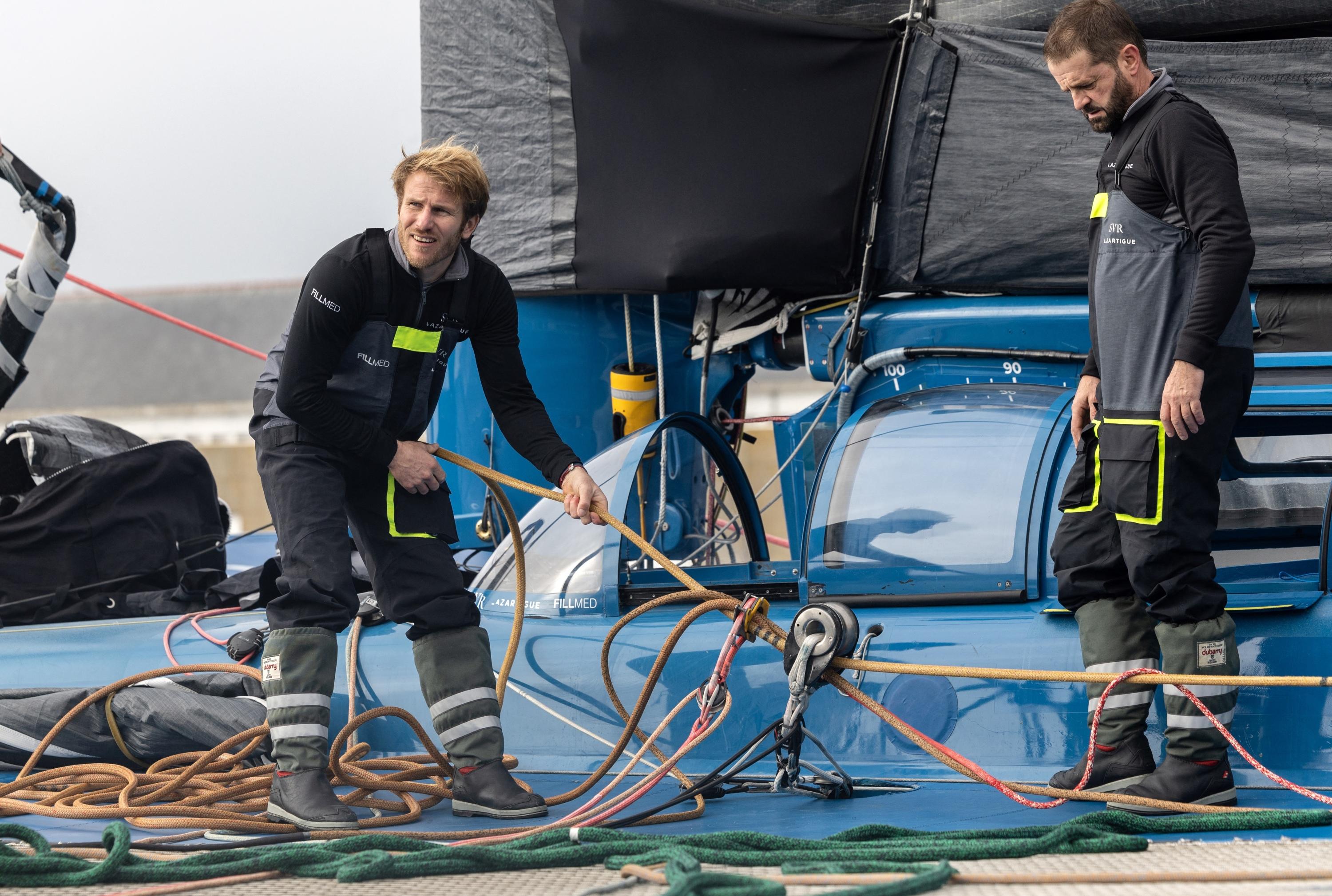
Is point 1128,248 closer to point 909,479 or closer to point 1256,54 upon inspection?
point 909,479

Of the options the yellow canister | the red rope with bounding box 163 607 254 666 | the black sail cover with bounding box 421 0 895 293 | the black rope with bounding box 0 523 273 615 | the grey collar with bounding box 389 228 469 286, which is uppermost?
the black sail cover with bounding box 421 0 895 293

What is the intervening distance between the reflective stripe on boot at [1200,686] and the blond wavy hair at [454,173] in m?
1.87

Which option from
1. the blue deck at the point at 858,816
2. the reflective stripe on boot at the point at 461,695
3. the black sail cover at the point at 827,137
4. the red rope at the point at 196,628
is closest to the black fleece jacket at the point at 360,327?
the reflective stripe on boot at the point at 461,695

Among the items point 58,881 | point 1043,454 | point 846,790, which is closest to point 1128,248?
point 1043,454

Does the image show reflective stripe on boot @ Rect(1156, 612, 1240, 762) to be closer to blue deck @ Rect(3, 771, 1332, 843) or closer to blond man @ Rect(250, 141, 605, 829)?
blue deck @ Rect(3, 771, 1332, 843)

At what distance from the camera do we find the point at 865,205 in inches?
208

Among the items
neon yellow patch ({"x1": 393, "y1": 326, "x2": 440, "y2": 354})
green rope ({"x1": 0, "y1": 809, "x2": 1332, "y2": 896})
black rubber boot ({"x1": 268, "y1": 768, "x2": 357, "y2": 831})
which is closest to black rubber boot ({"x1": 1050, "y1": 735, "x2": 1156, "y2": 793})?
green rope ({"x1": 0, "y1": 809, "x2": 1332, "y2": 896})

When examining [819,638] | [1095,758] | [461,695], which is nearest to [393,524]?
[461,695]

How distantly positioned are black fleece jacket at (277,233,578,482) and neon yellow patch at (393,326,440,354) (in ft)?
0.05

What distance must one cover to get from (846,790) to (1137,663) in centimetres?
76

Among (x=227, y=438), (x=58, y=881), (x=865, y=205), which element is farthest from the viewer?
(x=227, y=438)

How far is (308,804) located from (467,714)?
425mm

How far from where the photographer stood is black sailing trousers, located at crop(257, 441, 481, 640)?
3.31 m

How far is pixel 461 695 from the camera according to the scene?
3.39 metres
